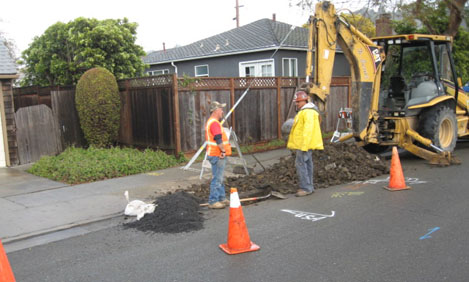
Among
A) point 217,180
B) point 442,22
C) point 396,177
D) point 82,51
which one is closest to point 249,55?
point 442,22

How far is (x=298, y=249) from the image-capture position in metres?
5.06

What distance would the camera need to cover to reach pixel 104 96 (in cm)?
1171

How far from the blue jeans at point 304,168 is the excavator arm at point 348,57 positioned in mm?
1581

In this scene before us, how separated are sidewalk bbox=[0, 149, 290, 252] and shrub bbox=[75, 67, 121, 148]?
7.12ft

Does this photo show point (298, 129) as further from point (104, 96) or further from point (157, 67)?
point (157, 67)

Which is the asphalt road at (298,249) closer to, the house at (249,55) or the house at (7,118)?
the house at (7,118)

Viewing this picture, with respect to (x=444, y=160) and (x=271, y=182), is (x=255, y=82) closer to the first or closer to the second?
(x=271, y=182)

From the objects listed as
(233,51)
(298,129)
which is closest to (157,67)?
(233,51)

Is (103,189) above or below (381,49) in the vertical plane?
below

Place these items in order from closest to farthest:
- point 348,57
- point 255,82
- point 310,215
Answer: point 310,215, point 348,57, point 255,82

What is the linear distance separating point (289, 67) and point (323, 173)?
479 inches

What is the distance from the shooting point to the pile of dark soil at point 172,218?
19.7 feet

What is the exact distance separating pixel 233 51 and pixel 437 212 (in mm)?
15574

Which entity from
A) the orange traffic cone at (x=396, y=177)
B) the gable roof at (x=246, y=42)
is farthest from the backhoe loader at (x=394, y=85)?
the gable roof at (x=246, y=42)
